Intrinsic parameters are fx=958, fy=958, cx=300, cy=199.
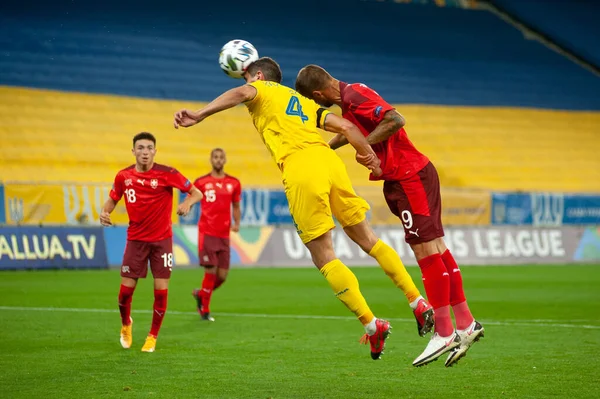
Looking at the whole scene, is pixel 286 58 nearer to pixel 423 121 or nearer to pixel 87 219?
pixel 423 121

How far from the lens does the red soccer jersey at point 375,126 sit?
25.4ft

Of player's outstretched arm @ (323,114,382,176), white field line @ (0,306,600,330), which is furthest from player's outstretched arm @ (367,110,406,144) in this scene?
white field line @ (0,306,600,330)

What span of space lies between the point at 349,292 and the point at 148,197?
3530 mm

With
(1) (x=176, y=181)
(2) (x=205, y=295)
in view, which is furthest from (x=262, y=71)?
(2) (x=205, y=295)

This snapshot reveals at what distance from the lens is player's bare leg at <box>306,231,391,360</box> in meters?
7.38

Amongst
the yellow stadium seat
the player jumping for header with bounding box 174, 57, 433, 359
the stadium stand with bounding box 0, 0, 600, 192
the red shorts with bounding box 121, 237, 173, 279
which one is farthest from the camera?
the stadium stand with bounding box 0, 0, 600, 192

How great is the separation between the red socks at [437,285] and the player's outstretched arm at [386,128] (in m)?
1.11

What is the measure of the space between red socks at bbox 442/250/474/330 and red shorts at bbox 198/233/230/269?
6228 mm

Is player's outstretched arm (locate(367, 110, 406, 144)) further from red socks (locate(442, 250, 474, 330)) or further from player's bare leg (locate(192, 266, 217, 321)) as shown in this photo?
player's bare leg (locate(192, 266, 217, 321))

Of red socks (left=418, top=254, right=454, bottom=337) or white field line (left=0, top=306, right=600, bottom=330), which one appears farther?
white field line (left=0, top=306, right=600, bottom=330)

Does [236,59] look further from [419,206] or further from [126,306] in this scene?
[126,306]

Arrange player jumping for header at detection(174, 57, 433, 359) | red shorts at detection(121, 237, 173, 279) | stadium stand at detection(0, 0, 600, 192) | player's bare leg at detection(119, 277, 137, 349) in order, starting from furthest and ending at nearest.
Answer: stadium stand at detection(0, 0, 600, 192)
red shorts at detection(121, 237, 173, 279)
player's bare leg at detection(119, 277, 137, 349)
player jumping for header at detection(174, 57, 433, 359)

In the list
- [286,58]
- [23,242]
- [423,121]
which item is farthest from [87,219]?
[423,121]

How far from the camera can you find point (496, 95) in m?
33.6
